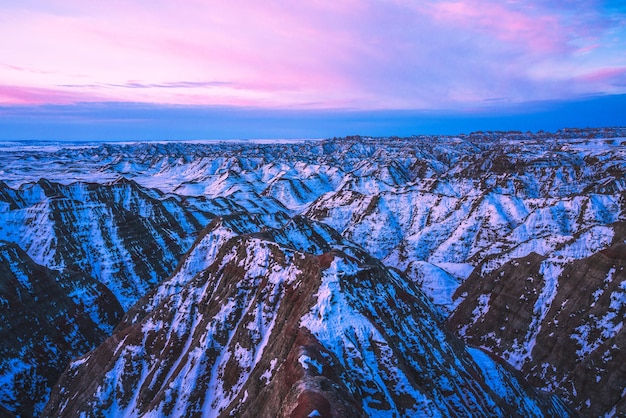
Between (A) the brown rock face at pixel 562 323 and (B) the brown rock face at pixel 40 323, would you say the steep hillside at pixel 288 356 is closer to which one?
(A) the brown rock face at pixel 562 323

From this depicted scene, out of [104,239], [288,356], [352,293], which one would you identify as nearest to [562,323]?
[352,293]

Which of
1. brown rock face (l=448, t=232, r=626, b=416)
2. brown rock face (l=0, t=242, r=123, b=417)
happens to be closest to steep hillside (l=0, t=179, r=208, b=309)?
brown rock face (l=0, t=242, r=123, b=417)

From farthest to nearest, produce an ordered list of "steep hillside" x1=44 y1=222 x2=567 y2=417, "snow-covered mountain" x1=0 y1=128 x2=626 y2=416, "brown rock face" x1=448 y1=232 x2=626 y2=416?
1. "brown rock face" x1=448 y1=232 x2=626 y2=416
2. "snow-covered mountain" x1=0 y1=128 x2=626 y2=416
3. "steep hillside" x1=44 y1=222 x2=567 y2=417

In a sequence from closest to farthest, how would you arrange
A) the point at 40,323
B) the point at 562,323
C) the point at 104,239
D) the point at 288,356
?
the point at 288,356
the point at 562,323
the point at 40,323
the point at 104,239

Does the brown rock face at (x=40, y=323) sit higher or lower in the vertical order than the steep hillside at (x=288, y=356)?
lower

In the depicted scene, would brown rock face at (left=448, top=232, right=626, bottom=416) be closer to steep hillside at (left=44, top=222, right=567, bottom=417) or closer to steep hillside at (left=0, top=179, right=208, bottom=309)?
steep hillside at (left=44, top=222, right=567, bottom=417)

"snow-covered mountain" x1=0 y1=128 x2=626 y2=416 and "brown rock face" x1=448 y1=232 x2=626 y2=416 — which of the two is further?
"brown rock face" x1=448 y1=232 x2=626 y2=416

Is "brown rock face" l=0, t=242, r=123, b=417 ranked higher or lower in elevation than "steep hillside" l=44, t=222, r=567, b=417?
lower

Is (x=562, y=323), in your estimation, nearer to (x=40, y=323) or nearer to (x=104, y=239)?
(x=40, y=323)

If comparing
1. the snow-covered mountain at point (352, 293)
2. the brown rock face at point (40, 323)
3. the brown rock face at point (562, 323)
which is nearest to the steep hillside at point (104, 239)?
the snow-covered mountain at point (352, 293)
